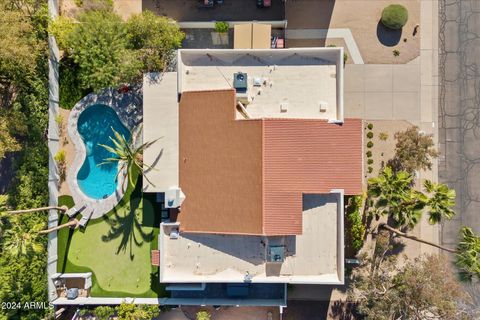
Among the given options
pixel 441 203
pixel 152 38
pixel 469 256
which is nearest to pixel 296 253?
pixel 441 203

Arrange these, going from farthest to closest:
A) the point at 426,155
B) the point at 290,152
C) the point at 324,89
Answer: the point at 426,155, the point at 324,89, the point at 290,152

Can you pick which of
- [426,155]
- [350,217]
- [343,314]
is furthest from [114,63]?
[343,314]

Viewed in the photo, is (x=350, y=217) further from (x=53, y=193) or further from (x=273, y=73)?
(x=53, y=193)

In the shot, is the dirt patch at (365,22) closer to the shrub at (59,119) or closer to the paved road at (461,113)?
the paved road at (461,113)

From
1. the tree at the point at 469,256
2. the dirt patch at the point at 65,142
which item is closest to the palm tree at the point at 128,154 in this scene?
the dirt patch at the point at 65,142

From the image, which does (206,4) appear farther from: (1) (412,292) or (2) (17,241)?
(1) (412,292)
